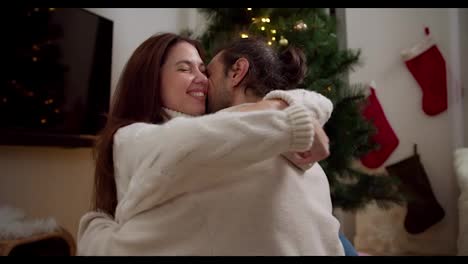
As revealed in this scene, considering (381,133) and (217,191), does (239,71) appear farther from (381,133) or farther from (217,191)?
(381,133)

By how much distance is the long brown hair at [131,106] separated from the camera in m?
0.76

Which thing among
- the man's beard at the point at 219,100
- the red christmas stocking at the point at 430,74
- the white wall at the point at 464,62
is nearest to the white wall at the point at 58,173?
the man's beard at the point at 219,100

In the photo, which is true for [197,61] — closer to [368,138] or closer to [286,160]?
[286,160]

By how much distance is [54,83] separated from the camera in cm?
169

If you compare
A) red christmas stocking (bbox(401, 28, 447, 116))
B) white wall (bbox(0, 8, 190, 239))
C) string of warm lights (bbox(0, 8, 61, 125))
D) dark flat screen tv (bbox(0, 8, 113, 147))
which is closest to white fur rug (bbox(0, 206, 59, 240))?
white wall (bbox(0, 8, 190, 239))

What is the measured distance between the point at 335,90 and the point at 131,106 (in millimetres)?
846

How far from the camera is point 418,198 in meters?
2.02

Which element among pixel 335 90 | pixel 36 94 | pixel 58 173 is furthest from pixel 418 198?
pixel 36 94

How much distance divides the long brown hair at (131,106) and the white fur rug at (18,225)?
0.76 meters

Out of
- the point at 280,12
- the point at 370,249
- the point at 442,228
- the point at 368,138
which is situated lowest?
the point at 370,249

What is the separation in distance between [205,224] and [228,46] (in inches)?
19.7

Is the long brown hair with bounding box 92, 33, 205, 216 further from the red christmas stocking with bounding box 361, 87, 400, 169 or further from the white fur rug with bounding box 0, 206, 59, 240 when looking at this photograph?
the red christmas stocking with bounding box 361, 87, 400, 169

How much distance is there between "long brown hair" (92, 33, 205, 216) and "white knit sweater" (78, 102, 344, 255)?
131mm

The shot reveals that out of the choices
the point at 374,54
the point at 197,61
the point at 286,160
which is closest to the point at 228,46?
the point at 197,61
